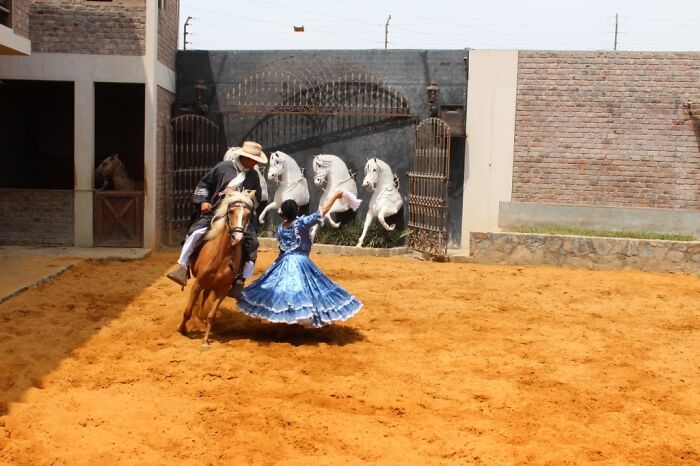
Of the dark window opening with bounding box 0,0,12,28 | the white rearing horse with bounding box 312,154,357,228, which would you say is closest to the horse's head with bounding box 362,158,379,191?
the white rearing horse with bounding box 312,154,357,228

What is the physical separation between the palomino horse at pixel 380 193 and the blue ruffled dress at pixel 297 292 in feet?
21.4

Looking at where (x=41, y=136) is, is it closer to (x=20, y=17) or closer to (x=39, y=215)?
(x=39, y=215)

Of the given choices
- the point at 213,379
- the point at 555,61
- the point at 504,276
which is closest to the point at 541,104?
the point at 555,61

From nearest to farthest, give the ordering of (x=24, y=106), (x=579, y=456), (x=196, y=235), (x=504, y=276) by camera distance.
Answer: (x=579, y=456), (x=196, y=235), (x=504, y=276), (x=24, y=106)

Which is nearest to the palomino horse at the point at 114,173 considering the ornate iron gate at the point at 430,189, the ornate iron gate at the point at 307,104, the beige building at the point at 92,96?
the beige building at the point at 92,96

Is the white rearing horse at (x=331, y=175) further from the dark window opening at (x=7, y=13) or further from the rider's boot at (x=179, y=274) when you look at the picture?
the rider's boot at (x=179, y=274)

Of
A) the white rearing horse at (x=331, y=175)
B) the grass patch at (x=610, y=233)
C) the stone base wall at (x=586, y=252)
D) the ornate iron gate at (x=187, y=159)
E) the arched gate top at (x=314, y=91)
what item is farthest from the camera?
the arched gate top at (x=314, y=91)

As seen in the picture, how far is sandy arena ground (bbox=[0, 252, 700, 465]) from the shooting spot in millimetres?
5406

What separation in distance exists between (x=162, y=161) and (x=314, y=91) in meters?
2.98

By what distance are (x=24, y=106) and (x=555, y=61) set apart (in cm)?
1027

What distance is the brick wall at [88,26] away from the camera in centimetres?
1380

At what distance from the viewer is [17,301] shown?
9.45 meters

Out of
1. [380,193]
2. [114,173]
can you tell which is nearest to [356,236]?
[380,193]

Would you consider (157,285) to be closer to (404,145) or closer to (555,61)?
(404,145)
